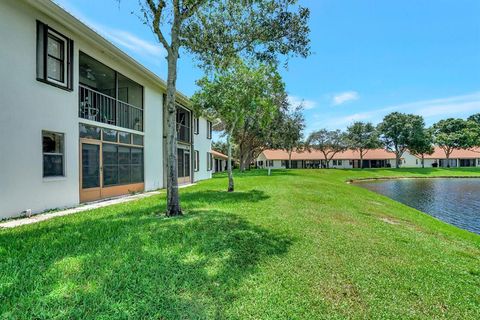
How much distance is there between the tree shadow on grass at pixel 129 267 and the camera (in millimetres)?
3102

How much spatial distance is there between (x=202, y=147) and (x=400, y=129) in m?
47.6

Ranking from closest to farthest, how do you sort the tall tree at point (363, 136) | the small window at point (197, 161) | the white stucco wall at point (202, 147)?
the small window at point (197, 161)
the white stucco wall at point (202, 147)
the tall tree at point (363, 136)

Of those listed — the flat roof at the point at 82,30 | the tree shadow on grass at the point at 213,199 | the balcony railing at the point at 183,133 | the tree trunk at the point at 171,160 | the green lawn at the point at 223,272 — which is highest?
the flat roof at the point at 82,30

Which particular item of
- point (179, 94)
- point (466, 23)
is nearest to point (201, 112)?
point (179, 94)

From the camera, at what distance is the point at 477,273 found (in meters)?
5.19

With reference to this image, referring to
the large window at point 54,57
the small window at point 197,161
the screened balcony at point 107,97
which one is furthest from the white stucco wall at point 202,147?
the large window at point 54,57

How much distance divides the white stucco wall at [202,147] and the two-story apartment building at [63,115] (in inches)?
318

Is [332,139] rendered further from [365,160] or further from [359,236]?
[359,236]

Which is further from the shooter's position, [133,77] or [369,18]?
[369,18]

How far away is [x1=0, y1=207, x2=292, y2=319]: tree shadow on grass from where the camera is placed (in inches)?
122

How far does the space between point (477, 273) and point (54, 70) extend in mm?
12034

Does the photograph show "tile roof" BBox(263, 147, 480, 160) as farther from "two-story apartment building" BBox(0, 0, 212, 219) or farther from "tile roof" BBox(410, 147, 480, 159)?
"two-story apartment building" BBox(0, 0, 212, 219)

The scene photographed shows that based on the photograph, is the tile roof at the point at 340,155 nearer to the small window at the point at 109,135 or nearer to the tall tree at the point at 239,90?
the tall tree at the point at 239,90

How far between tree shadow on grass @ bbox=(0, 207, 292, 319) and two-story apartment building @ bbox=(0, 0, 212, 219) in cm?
230
